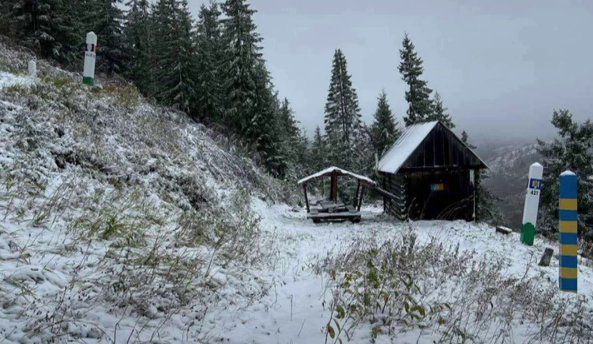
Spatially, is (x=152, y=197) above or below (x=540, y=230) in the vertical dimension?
above

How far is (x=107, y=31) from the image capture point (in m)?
27.2

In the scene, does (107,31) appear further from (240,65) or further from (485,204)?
(485,204)

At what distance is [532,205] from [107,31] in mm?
31419

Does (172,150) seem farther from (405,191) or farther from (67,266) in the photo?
(405,191)

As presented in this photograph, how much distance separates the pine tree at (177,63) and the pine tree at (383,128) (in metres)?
15.5

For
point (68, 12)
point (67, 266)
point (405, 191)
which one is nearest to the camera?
point (67, 266)

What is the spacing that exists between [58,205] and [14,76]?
24.5 ft

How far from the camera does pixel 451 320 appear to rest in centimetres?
350

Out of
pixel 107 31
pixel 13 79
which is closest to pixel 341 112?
pixel 107 31

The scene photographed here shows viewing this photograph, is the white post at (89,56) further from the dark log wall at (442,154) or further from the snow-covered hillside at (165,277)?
the dark log wall at (442,154)

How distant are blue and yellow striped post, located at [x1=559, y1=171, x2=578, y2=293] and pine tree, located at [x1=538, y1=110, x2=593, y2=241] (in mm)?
20657

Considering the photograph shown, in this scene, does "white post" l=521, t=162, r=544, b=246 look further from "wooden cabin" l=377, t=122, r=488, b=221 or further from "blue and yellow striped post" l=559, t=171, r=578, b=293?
"wooden cabin" l=377, t=122, r=488, b=221

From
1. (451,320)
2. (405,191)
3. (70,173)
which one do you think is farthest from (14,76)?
(405,191)

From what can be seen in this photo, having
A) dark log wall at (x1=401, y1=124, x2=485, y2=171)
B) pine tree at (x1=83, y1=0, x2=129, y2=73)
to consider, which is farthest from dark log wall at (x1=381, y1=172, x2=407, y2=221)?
pine tree at (x1=83, y1=0, x2=129, y2=73)
